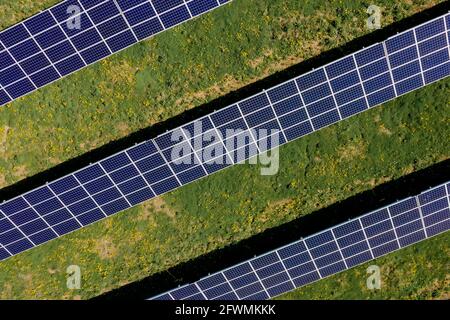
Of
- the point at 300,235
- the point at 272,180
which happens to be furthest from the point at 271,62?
the point at 300,235

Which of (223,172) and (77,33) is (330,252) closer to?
(223,172)

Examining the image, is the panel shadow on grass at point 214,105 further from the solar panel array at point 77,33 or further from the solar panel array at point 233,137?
the solar panel array at point 77,33

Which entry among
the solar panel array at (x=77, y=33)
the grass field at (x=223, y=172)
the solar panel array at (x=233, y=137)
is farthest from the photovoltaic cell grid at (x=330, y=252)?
the solar panel array at (x=77, y=33)

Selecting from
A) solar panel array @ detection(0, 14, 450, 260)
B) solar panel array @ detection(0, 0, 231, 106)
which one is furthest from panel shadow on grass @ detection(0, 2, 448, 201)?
solar panel array @ detection(0, 0, 231, 106)

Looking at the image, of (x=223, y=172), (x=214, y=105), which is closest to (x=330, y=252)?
(x=223, y=172)
